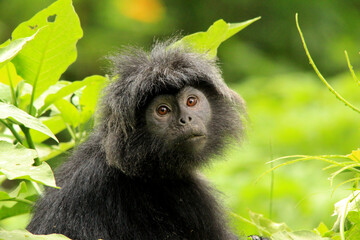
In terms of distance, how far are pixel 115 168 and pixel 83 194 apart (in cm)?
28

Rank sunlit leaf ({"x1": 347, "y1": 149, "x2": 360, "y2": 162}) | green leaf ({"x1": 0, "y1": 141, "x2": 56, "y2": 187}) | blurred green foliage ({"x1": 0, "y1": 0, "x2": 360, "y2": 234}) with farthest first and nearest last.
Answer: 1. blurred green foliage ({"x1": 0, "y1": 0, "x2": 360, "y2": 234})
2. sunlit leaf ({"x1": 347, "y1": 149, "x2": 360, "y2": 162})
3. green leaf ({"x1": 0, "y1": 141, "x2": 56, "y2": 187})

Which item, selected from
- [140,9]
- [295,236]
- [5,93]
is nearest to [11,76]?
[5,93]

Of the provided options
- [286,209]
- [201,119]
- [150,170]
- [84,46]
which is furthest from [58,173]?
[84,46]

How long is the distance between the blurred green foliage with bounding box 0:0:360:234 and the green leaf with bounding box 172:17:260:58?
3191 mm

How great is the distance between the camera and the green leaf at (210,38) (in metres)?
4.06

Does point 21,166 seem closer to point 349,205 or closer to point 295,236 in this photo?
point 295,236

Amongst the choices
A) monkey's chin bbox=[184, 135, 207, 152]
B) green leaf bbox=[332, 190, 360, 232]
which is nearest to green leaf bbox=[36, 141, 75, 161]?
monkey's chin bbox=[184, 135, 207, 152]

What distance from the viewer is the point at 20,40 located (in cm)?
307

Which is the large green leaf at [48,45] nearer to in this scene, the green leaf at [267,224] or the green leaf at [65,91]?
the green leaf at [65,91]

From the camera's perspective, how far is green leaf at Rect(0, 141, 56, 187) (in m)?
2.55

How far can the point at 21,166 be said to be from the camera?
2.64 m

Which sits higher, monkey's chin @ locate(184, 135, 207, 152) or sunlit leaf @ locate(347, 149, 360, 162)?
sunlit leaf @ locate(347, 149, 360, 162)

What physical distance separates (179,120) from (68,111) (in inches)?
31.9

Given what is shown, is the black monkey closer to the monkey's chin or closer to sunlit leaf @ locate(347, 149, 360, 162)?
the monkey's chin
